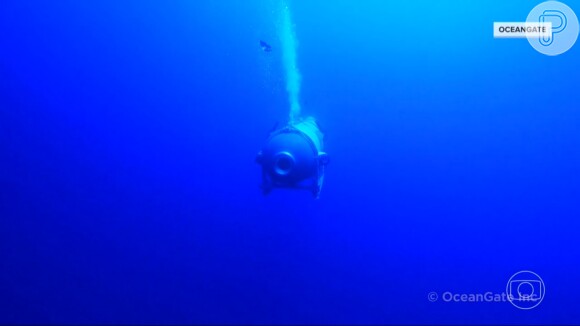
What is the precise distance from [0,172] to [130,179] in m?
2.32

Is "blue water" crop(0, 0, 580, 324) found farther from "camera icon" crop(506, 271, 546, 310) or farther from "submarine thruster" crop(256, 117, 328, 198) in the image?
"submarine thruster" crop(256, 117, 328, 198)

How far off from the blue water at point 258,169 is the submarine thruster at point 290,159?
12.9ft

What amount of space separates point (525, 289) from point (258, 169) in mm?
5715

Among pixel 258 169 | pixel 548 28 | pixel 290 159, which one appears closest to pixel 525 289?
pixel 548 28

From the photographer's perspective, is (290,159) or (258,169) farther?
(258,169)

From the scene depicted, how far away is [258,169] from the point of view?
9023 mm

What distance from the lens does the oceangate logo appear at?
5.20m

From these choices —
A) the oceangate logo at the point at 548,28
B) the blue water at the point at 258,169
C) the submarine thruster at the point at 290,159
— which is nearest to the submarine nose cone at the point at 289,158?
the submarine thruster at the point at 290,159

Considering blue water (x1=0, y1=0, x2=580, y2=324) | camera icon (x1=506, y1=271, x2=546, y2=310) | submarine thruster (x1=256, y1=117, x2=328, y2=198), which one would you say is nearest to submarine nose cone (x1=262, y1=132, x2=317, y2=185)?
submarine thruster (x1=256, y1=117, x2=328, y2=198)

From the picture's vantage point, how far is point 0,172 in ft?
24.7

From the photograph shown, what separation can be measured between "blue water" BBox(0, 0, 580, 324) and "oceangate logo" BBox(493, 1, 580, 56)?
0.78 metres

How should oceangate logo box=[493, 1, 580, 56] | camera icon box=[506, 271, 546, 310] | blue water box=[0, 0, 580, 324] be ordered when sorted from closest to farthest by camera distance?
camera icon box=[506, 271, 546, 310], oceangate logo box=[493, 1, 580, 56], blue water box=[0, 0, 580, 324]

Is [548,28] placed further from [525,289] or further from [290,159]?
[290,159]

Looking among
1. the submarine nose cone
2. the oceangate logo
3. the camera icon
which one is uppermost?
the oceangate logo
